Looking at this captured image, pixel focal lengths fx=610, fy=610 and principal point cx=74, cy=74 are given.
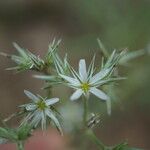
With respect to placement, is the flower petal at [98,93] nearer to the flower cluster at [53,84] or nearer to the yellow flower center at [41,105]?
the flower cluster at [53,84]

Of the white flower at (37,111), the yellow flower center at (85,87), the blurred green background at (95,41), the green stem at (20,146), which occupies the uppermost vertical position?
the blurred green background at (95,41)

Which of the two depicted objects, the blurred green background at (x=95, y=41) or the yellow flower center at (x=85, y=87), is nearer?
the yellow flower center at (x=85, y=87)

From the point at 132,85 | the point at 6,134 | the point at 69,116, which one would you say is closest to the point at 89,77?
the point at 6,134

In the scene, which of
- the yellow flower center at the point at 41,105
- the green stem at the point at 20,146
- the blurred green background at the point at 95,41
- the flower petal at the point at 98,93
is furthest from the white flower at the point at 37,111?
the blurred green background at the point at 95,41

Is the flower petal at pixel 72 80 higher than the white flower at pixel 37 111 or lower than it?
higher

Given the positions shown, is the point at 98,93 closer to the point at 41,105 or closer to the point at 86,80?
the point at 86,80

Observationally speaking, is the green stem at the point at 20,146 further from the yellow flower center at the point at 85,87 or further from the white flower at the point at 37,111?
the yellow flower center at the point at 85,87
